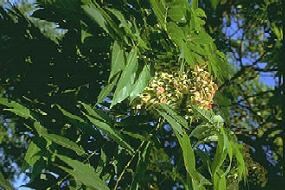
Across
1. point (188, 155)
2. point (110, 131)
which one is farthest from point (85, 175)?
point (188, 155)

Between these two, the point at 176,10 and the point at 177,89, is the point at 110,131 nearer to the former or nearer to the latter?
the point at 177,89

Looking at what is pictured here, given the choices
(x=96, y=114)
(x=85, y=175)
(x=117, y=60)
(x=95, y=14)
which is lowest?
(x=85, y=175)

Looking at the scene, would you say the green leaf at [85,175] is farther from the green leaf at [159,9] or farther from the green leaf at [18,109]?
the green leaf at [159,9]

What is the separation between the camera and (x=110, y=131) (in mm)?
1507

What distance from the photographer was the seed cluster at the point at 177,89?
5.17ft

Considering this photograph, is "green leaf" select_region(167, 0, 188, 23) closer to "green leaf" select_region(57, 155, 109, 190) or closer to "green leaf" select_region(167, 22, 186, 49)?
"green leaf" select_region(167, 22, 186, 49)

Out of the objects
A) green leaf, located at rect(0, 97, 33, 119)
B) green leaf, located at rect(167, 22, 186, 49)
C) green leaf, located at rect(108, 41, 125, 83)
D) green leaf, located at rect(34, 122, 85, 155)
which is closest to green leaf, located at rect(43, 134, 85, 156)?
green leaf, located at rect(34, 122, 85, 155)

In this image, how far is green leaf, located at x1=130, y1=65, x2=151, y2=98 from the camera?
1.53 meters

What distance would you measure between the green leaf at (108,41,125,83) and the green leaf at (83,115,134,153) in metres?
0.10

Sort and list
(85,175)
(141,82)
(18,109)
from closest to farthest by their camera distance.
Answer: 1. (85,175)
2. (141,82)
3. (18,109)

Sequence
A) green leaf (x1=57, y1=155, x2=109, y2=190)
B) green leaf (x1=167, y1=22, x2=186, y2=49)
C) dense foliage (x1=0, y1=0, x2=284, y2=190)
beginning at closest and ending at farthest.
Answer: green leaf (x1=57, y1=155, x2=109, y2=190) < dense foliage (x1=0, y1=0, x2=284, y2=190) < green leaf (x1=167, y1=22, x2=186, y2=49)

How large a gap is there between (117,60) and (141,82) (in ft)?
0.28

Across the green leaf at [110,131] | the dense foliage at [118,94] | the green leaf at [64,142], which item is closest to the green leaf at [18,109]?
the dense foliage at [118,94]

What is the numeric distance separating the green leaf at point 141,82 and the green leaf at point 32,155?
299 millimetres
